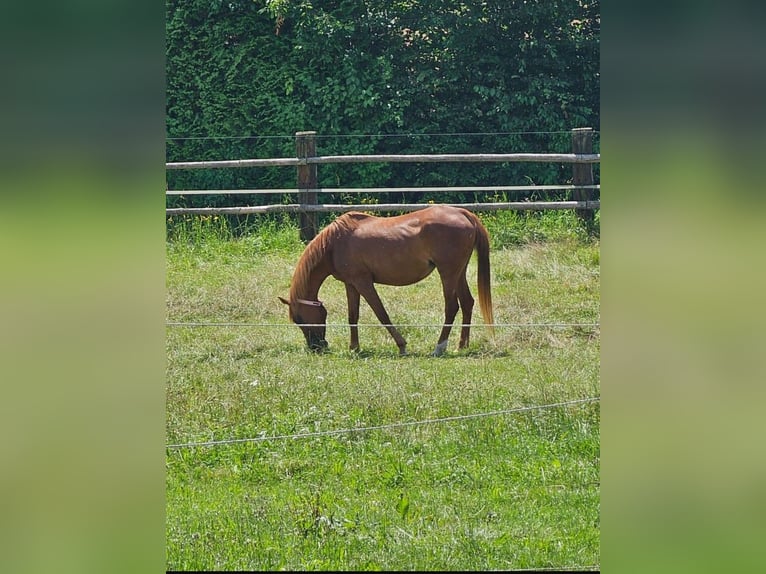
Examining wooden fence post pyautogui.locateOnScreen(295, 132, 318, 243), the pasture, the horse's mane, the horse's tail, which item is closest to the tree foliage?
wooden fence post pyautogui.locateOnScreen(295, 132, 318, 243)

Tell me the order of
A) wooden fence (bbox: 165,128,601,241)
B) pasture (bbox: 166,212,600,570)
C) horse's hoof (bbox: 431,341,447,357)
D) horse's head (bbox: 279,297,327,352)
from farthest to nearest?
wooden fence (bbox: 165,128,601,241) < horse's head (bbox: 279,297,327,352) < horse's hoof (bbox: 431,341,447,357) < pasture (bbox: 166,212,600,570)

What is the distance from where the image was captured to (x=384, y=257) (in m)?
4.91

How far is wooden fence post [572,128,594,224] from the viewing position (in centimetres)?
656

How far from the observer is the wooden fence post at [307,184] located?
22.0 feet

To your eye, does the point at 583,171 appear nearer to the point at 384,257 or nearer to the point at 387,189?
the point at 387,189

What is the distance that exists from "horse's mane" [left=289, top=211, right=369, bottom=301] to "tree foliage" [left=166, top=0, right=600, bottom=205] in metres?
2.79

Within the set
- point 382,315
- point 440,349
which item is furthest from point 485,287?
point 382,315

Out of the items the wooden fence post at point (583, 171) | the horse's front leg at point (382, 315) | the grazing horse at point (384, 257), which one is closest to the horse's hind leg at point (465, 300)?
the grazing horse at point (384, 257)

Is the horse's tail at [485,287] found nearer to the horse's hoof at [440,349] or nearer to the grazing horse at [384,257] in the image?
the grazing horse at [384,257]

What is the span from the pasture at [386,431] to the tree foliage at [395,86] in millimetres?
1978

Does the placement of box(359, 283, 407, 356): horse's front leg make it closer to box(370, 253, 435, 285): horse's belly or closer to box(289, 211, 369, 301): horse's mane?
box(370, 253, 435, 285): horse's belly
